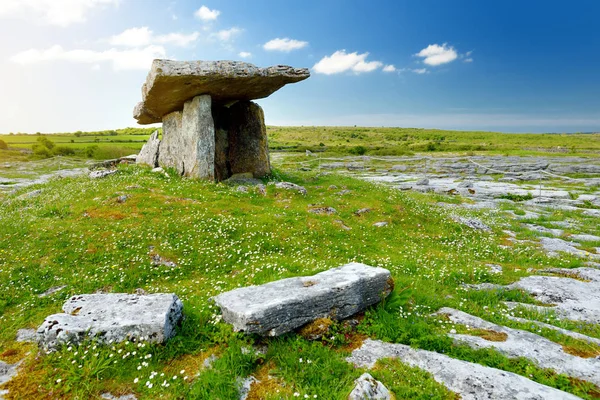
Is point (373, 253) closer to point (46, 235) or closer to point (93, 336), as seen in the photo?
point (93, 336)

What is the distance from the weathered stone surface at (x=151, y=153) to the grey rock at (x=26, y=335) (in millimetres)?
19951

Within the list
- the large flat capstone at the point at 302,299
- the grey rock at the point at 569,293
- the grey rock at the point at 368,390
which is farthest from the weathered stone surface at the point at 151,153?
the grey rock at the point at 368,390

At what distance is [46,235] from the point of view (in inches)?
513

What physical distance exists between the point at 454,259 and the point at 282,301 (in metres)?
8.32

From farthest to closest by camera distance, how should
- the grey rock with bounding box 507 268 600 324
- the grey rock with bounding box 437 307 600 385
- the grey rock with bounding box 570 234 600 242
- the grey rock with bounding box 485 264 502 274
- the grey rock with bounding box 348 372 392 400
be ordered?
1. the grey rock with bounding box 570 234 600 242
2. the grey rock with bounding box 485 264 502 274
3. the grey rock with bounding box 507 268 600 324
4. the grey rock with bounding box 437 307 600 385
5. the grey rock with bounding box 348 372 392 400

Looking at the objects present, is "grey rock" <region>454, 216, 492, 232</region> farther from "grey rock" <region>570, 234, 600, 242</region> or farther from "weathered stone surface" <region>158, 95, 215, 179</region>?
"weathered stone surface" <region>158, 95, 215, 179</region>

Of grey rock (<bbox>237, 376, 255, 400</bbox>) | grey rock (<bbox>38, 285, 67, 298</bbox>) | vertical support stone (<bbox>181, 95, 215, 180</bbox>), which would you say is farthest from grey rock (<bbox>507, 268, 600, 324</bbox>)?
vertical support stone (<bbox>181, 95, 215, 180</bbox>)

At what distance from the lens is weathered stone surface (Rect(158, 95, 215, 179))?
21203 millimetres

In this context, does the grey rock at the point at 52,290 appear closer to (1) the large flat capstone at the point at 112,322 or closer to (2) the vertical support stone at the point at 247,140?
(1) the large flat capstone at the point at 112,322

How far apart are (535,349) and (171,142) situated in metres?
24.4

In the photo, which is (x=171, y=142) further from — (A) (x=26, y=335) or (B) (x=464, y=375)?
(B) (x=464, y=375)

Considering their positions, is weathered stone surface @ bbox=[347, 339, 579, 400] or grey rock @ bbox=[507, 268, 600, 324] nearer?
weathered stone surface @ bbox=[347, 339, 579, 400]

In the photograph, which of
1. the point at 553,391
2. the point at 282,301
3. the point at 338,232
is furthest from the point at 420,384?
the point at 338,232

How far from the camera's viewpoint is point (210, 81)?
2003cm
